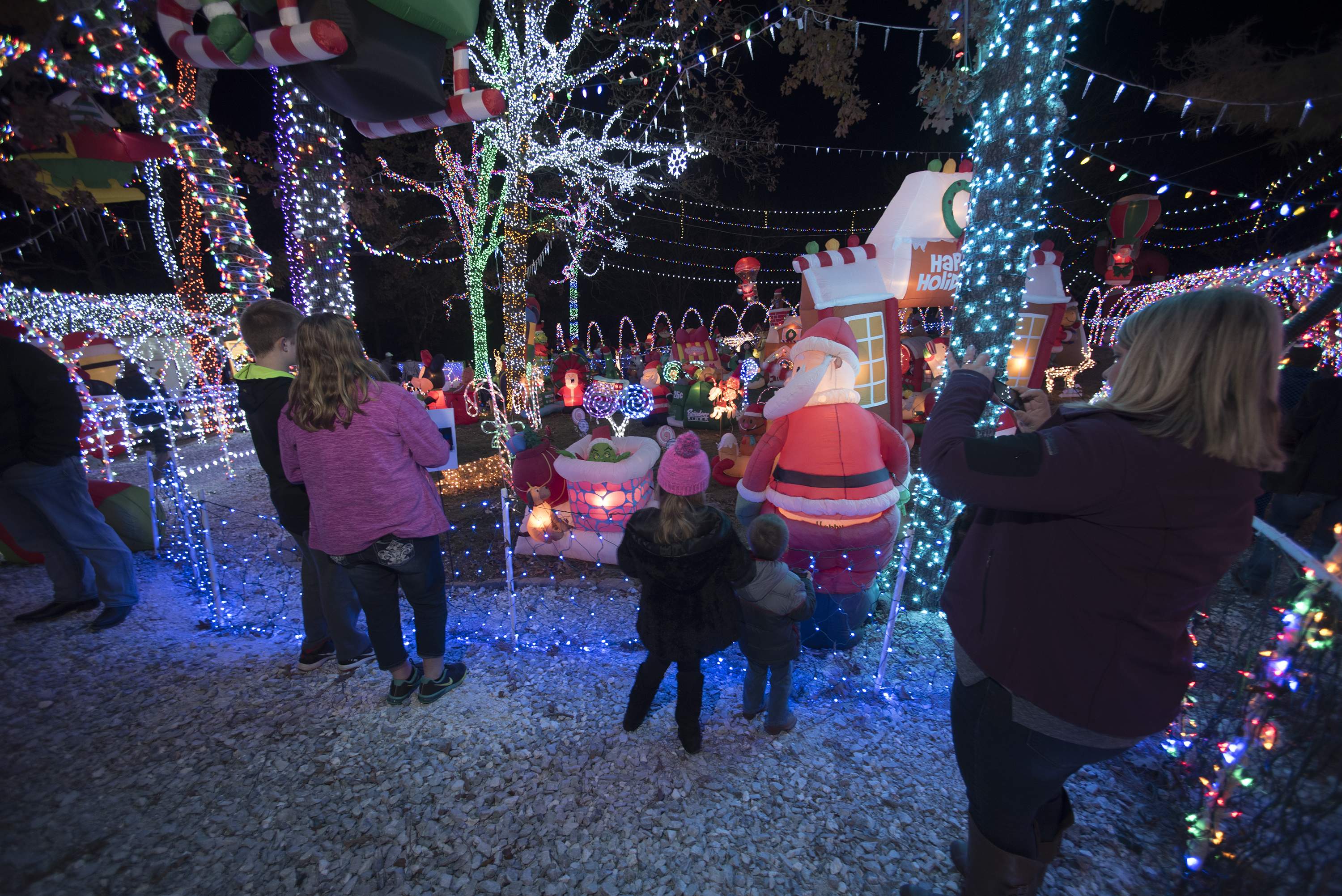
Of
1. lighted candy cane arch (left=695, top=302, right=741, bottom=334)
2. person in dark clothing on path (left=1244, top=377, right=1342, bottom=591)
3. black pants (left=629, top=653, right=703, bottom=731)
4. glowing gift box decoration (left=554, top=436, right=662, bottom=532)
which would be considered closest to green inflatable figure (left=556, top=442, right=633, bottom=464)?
glowing gift box decoration (left=554, top=436, right=662, bottom=532)

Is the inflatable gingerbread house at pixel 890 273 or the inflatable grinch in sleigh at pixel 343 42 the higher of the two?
the inflatable grinch in sleigh at pixel 343 42

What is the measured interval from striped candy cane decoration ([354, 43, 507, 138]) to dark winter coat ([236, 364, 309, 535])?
6.75ft

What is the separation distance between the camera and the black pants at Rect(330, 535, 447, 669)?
8.59 ft

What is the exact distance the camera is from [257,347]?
2738mm

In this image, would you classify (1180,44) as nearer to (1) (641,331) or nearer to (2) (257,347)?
(2) (257,347)

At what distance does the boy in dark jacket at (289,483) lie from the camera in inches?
108

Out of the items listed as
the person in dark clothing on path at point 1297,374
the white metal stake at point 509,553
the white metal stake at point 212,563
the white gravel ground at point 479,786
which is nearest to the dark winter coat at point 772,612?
the white gravel ground at point 479,786

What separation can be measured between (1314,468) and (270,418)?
7112 millimetres

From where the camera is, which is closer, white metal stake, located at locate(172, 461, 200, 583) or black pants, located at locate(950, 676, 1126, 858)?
black pants, located at locate(950, 676, 1126, 858)

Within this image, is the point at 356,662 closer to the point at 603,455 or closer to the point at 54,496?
the point at 54,496

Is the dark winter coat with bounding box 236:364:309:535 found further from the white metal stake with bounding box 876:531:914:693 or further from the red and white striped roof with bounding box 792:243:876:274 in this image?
the red and white striped roof with bounding box 792:243:876:274

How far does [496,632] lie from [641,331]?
27.0 m

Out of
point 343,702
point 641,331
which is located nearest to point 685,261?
point 641,331

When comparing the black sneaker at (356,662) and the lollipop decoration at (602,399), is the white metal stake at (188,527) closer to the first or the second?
the black sneaker at (356,662)
